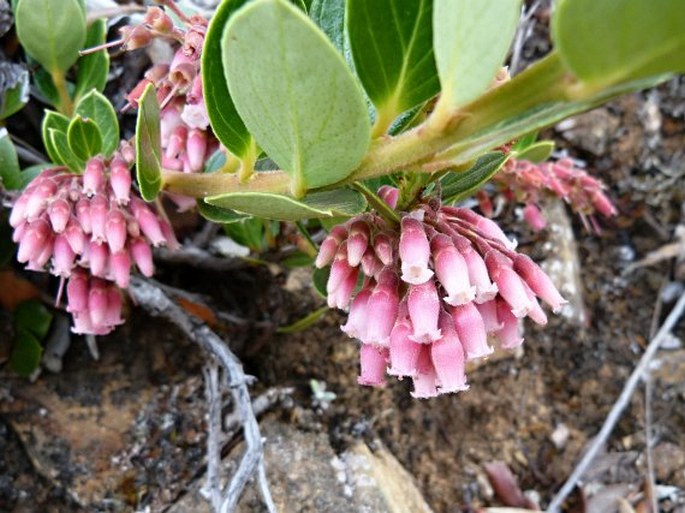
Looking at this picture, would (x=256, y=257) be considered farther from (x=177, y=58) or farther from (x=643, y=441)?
(x=643, y=441)

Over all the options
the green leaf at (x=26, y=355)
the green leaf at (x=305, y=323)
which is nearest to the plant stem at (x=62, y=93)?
the green leaf at (x=26, y=355)

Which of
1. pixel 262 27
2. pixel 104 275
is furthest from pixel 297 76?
pixel 104 275

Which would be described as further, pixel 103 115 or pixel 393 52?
pixel 103 115

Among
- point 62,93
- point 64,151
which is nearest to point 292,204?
point 64,151

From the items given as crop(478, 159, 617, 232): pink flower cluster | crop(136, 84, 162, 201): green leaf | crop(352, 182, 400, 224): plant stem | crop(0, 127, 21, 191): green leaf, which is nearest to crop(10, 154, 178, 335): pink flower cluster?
crop(136, 84, 162, 201): green leaf

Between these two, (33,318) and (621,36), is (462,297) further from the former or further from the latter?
(33,318)

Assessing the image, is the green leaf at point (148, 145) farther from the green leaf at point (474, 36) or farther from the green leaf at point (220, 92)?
the green leaf at point (474, 36)

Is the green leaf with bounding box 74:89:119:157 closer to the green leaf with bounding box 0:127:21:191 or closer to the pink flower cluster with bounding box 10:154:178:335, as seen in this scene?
the pink flower cluster with bounding box 10:154:178:335
